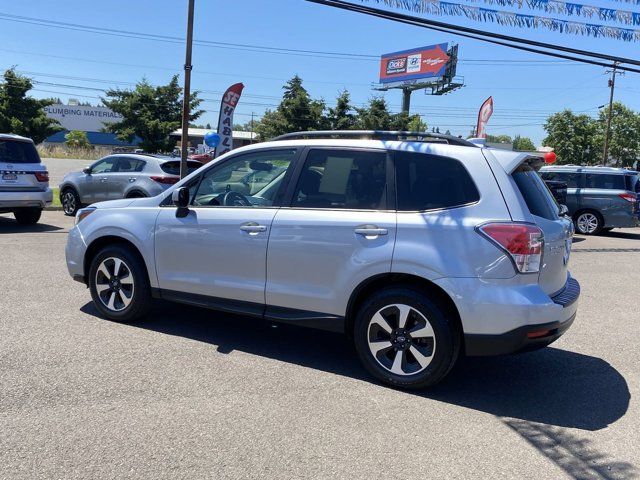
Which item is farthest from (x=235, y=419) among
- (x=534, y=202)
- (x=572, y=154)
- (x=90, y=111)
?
(x=90, y=111)

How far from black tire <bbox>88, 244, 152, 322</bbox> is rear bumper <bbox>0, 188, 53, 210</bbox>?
21.5ft

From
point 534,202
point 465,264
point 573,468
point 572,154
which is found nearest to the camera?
point 573,468

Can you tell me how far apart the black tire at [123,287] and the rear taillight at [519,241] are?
320cm

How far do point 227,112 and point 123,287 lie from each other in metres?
12.7

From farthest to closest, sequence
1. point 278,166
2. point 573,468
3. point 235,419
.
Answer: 1. point 278,166
2. point 235,419
3. point 573,468

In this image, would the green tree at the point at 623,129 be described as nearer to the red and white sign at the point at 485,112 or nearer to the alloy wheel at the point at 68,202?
the red and white sign at the point at 485,112

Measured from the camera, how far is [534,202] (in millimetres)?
4191

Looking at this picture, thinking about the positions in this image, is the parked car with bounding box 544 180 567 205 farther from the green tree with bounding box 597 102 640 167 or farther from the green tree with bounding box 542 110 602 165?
the green tree with bounding box 597 102 640 167

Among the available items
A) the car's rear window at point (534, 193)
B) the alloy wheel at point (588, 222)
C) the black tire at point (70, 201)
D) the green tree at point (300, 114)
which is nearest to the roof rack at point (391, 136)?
the car's rear window at point (534, 193)

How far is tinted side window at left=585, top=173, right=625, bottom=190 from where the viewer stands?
15656 millimetres

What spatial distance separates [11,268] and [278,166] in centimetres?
487

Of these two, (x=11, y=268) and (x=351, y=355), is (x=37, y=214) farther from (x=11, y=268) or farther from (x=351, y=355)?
(x=351, y=355)

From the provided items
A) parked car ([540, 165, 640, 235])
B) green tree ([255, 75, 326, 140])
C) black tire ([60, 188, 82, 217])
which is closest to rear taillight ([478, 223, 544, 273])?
parked car ([540, 165, 640, 235])

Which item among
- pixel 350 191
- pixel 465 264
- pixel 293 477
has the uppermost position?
pixel 350 191
